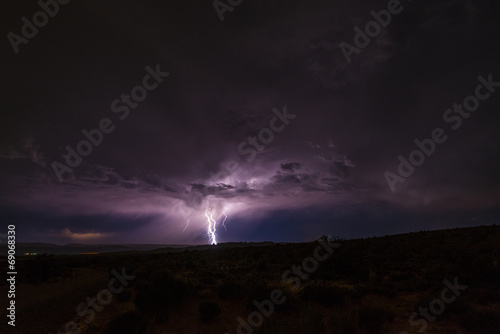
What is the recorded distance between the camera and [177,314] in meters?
A: 11.0

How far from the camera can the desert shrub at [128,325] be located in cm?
862

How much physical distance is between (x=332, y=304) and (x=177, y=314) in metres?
6.35

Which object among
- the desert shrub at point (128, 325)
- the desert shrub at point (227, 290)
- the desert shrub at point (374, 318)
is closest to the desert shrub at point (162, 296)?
the desert shrub at point (227, 290)

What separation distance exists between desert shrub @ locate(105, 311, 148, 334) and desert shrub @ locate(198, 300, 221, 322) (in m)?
2.21

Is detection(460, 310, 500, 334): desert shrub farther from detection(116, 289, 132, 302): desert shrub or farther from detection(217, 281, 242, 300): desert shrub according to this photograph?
detection(116, 289, 132, 302): desert shrub

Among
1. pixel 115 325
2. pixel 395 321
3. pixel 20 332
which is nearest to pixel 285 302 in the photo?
pixel 395 321

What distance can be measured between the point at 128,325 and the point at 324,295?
300 inches

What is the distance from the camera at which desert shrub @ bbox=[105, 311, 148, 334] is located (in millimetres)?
8625

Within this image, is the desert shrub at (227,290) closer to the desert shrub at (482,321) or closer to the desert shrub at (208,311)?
the desert shrub at (208,311)

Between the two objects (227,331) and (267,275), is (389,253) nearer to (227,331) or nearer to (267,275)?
(267,275)

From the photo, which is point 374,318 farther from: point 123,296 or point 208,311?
point 123,296

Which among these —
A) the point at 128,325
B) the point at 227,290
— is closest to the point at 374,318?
the point at 227,290

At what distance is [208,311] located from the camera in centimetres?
1059

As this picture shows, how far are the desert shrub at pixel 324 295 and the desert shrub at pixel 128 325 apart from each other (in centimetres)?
640
